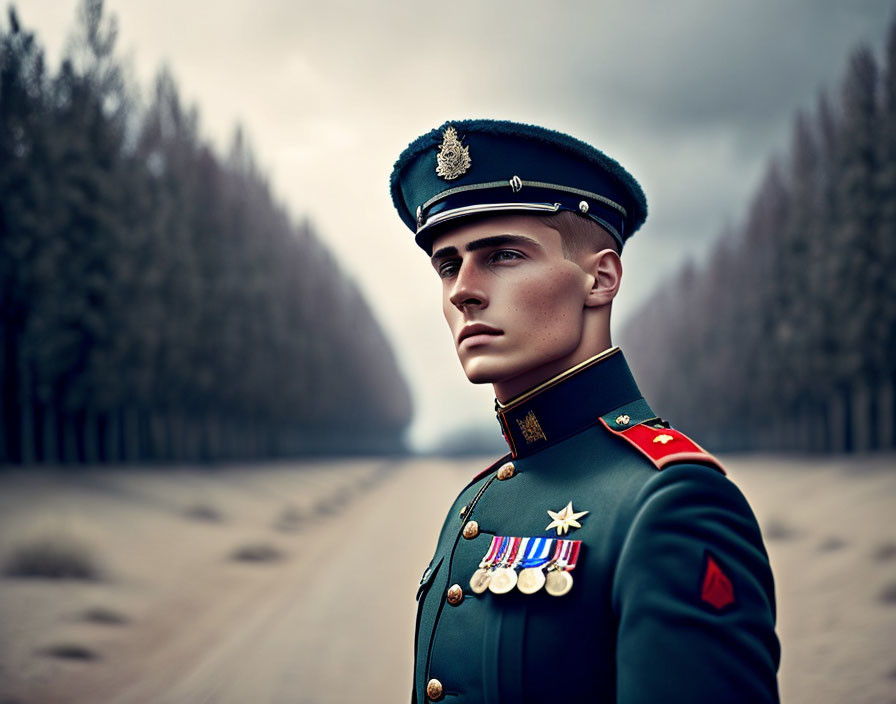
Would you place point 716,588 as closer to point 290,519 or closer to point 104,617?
point 104,617

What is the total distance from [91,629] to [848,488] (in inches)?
684

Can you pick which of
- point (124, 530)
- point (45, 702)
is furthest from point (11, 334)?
point (45, 702)

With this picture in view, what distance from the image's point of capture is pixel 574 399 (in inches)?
95.3

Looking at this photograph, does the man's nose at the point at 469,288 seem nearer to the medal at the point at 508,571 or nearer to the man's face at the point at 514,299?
the man's face at the point at 514,299

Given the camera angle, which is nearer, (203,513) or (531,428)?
(531,428)

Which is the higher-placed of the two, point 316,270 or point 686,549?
point 316,270

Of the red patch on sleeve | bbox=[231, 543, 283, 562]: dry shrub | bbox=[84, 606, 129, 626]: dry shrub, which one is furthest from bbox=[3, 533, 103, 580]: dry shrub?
the red patch on sleeve

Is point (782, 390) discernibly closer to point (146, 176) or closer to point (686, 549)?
point (146, 176)

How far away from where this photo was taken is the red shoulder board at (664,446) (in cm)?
202

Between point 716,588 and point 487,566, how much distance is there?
0.63 metres

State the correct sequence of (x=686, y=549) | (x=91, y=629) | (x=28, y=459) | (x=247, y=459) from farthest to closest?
(x=247, y=459) < (x=28, y=459) < (x=91, y=629) < (x=686, y=549)

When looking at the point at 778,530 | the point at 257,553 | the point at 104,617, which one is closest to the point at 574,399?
the point at 104,617

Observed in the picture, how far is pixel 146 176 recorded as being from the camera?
2827 centimetres

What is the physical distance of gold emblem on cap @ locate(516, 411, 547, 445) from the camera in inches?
97.2
